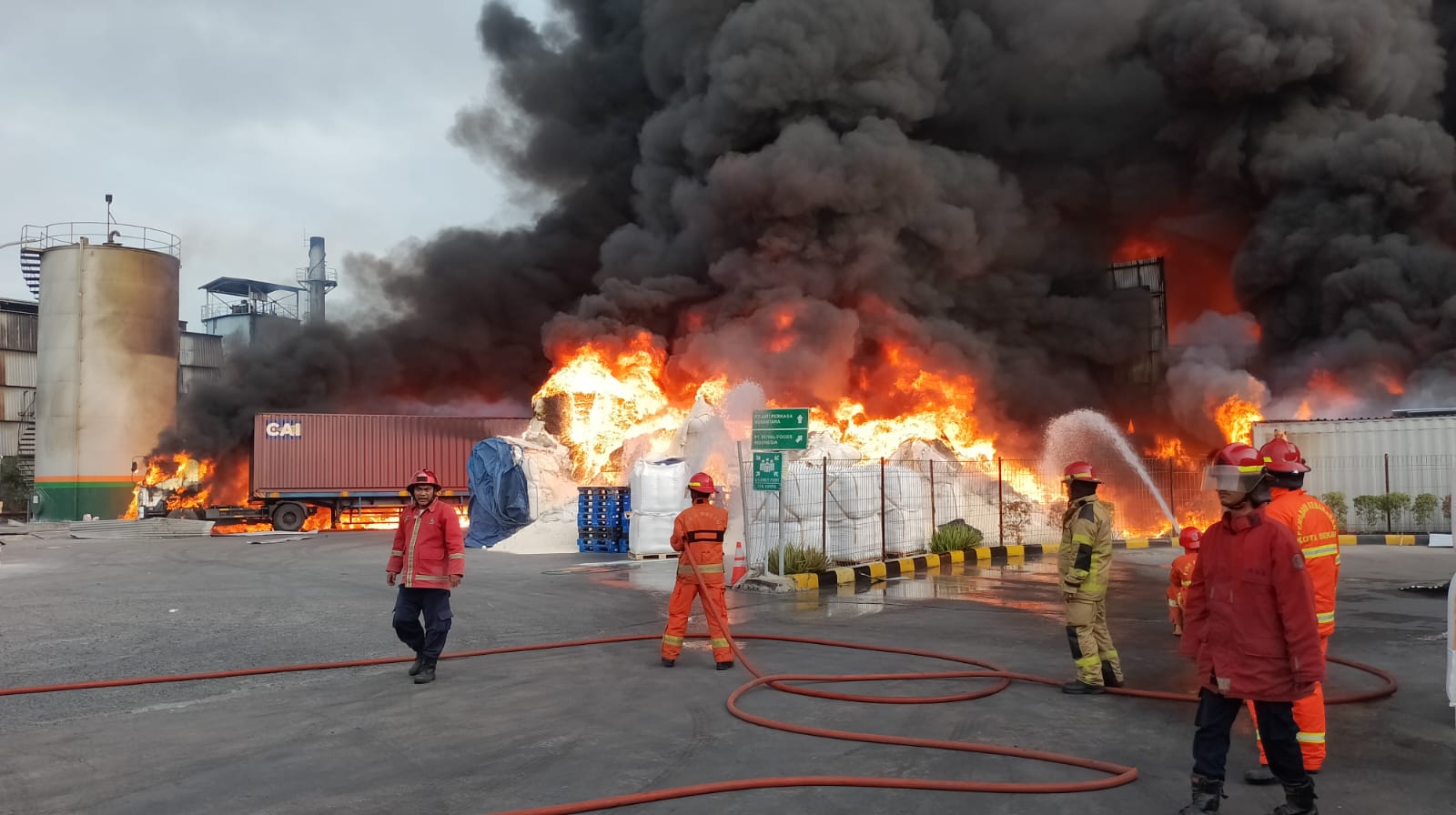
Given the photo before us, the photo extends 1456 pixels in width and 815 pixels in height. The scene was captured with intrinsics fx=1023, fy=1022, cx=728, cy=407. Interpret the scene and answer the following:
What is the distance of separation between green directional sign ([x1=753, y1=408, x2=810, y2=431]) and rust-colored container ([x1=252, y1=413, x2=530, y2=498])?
56.4 ft

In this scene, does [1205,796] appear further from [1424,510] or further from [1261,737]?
[1424,510]

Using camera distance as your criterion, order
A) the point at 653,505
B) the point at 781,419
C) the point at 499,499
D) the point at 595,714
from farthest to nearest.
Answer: the point at 499,499
the point at 653,505
the point at 781,419
the point at 595,714

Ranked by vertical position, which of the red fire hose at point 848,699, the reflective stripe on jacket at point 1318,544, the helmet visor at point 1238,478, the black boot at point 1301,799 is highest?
the helmet visor at point 1238,478

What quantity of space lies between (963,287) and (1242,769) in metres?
24.6

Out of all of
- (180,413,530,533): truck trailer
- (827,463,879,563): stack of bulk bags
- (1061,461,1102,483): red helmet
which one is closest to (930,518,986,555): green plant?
(827,463,879,563): stack of bulk bags

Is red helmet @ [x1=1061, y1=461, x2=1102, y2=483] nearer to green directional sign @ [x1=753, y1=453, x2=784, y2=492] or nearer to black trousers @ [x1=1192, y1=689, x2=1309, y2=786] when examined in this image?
black trousers @ [x1=1192, y1=689, x2=1309, y2=786]

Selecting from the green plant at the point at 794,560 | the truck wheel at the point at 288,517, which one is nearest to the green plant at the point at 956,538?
the green plant at the point at 794,560

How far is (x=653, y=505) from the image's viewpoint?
60.1ft

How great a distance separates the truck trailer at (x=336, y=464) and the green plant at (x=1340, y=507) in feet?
67.7

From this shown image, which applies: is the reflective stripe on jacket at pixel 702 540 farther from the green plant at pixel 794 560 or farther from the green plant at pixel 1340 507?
the green plant at pixel 1340 507

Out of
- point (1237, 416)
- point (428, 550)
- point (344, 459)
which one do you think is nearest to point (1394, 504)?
point (1237, 416)

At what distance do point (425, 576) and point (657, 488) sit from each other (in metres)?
11.2

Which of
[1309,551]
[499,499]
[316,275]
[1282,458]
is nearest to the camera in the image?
[1309,551]

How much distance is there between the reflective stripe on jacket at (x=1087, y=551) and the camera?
668 cm
